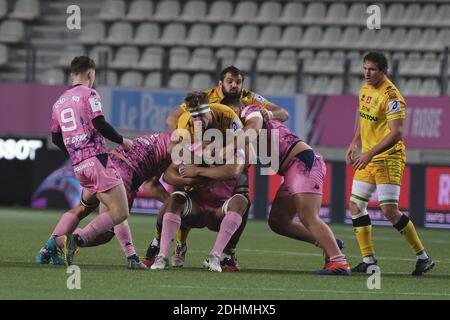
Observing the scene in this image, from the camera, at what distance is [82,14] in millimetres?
26859

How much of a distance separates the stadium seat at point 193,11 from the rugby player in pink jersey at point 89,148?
49.1 feet

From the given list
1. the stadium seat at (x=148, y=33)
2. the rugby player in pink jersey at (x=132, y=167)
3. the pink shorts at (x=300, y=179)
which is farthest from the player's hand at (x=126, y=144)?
the stadium seat at (x=148, y=33)

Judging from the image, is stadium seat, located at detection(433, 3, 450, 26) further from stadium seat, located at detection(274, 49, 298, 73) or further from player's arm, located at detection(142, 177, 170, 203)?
player's arm, located at detection(142, 177, 170, 203)

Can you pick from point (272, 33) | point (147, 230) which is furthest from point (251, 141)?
point (272, 33)

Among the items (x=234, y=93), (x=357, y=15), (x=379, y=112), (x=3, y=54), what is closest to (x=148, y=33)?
(x=3, y=54)

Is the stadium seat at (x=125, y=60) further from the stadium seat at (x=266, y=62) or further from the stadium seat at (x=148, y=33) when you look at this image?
the stadium seat at (x=266, y=62)

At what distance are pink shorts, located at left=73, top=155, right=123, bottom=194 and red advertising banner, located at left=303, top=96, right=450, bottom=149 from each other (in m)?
10.5

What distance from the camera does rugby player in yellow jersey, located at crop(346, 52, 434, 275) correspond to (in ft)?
38.1

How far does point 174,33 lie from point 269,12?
6.47ft

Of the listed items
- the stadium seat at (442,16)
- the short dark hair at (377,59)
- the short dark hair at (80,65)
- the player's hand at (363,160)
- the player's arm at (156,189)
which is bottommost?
the player's arm at (156,189)

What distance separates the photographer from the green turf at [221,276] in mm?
9312

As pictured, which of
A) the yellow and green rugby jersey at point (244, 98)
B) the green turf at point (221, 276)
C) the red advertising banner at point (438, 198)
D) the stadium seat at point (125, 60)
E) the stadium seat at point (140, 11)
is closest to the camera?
the green turf at point (221, 276)

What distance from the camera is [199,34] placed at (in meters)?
25.8
